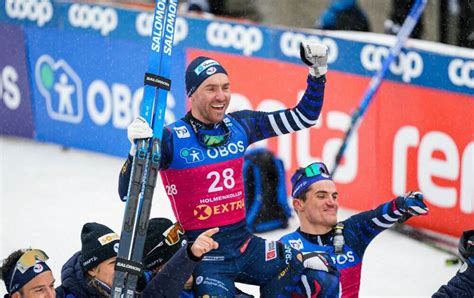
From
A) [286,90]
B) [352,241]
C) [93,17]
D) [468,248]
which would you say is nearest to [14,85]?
[93,17]

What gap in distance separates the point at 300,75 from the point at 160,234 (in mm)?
3910

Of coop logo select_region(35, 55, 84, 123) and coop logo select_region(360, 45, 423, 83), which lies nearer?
coop logo select_region(360, 45, 423, 83)

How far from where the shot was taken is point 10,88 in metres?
13.4

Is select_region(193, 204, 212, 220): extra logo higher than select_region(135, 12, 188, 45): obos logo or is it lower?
lower

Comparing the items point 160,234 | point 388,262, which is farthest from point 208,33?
point 160,234

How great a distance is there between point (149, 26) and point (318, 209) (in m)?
4.94

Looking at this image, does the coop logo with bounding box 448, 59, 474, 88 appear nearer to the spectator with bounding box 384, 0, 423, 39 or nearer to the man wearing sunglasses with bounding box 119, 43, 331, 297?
the spectator with bounding box 384, 0, 423, 39

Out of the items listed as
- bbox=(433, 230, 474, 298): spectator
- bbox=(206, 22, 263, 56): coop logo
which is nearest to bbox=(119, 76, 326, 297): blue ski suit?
bbox=(433, 230, 474, 298): spectator

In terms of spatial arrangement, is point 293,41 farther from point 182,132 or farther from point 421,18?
point 182,132

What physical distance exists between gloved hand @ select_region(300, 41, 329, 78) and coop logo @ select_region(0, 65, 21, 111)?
22.1ft

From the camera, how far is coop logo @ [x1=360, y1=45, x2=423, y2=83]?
33.2 feet

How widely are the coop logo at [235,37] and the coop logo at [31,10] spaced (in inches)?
83.8

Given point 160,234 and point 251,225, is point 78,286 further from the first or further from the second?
point 251,225

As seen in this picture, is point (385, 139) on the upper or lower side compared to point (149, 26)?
lower
